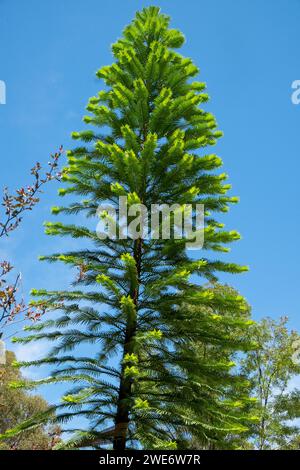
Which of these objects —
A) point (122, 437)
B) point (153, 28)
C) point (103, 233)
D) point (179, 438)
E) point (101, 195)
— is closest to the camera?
point (122, 437)

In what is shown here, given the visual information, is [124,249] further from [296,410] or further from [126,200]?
[296,410]

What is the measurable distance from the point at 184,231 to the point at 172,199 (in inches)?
39.7

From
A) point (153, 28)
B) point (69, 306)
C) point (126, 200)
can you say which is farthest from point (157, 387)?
point (153, 28)

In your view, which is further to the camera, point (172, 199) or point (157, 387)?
point (172, 199)

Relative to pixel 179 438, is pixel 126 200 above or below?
above

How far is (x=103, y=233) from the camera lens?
964 centimetres

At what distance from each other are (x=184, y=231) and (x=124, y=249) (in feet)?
4.12

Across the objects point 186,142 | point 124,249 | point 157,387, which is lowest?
point 157,387

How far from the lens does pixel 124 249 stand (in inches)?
383

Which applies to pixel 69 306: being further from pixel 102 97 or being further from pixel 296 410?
pixel 296 410
